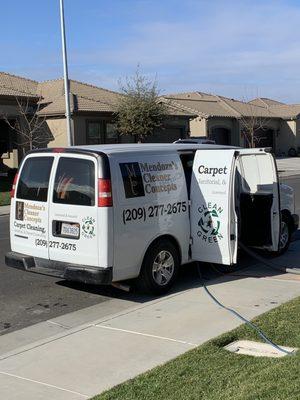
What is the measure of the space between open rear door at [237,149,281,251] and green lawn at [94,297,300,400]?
3.55 meters

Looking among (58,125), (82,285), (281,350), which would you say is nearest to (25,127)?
(58,125)

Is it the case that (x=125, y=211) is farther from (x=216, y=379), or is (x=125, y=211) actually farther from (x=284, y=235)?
(x=284, y=235)

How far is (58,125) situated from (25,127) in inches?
95.6

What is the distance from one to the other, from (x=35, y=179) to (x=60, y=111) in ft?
84.5

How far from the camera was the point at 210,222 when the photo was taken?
7.71m

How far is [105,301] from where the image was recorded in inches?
284

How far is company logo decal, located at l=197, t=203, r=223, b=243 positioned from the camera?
25.2ft

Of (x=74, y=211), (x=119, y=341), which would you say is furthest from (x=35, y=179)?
(x=119, y=341)

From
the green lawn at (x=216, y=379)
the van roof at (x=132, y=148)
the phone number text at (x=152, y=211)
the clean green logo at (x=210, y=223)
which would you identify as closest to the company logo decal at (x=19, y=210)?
the van roof at (x=132, y=148)

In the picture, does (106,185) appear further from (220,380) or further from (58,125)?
(58,125)

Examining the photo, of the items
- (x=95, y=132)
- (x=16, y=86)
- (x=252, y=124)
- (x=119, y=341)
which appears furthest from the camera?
(x=252, y=124)

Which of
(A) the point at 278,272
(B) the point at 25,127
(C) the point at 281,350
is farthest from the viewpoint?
(B) the point at 25,127

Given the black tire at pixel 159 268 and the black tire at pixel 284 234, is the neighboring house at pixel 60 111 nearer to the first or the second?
the black tire at pixel 284 234

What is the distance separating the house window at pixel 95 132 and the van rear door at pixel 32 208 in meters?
26.4
